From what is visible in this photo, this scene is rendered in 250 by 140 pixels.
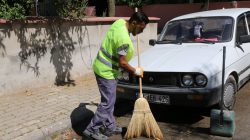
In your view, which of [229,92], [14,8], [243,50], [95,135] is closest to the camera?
[95,135]

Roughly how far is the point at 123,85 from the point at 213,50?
158 centimetres

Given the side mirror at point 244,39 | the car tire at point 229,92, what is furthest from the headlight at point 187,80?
the side mirror at point 244,39

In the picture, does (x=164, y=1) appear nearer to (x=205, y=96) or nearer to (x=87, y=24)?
(x=87, y=24)

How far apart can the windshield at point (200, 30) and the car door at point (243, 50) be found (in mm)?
219

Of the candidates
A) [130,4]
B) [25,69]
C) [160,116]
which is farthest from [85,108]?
[130,4]

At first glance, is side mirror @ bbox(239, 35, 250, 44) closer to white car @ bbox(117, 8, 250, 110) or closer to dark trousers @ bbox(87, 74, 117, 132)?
white car @ bbox(117, 8, 250, 110)

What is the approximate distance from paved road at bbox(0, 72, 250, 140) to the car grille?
69 cm

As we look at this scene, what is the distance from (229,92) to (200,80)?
0.76 meters

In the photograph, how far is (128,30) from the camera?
494cm

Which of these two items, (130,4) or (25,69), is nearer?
(25,69)

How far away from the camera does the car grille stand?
17.7ft

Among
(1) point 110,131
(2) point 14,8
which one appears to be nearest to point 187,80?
(1) point 110,131

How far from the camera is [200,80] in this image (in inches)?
207

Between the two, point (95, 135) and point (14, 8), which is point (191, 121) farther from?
point (14, 8)
